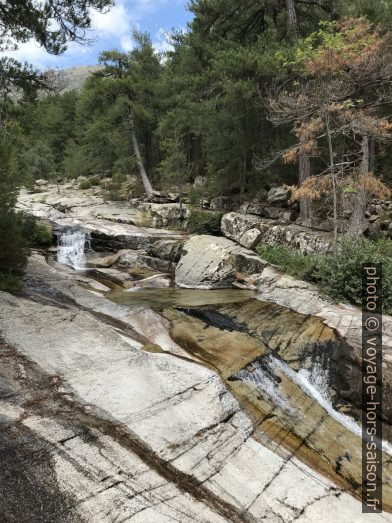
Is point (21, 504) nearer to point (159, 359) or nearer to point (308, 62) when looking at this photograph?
point (159, 359)

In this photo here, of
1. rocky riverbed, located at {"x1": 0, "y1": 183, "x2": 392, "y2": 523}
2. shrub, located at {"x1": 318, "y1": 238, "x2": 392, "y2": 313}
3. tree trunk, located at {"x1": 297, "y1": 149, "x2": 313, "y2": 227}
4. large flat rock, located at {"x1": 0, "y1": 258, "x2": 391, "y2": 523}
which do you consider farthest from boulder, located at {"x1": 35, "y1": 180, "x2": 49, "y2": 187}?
large flat rock, located at {"x1": 0, "y1": 258, "x2": 391, "y2": 523}

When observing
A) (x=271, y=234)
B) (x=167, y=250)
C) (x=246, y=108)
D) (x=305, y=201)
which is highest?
(x=246, y=108)

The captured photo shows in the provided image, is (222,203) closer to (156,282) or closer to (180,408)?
(156,282)

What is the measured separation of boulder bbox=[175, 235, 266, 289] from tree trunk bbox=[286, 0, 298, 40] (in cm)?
908

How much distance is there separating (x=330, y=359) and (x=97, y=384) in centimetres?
443

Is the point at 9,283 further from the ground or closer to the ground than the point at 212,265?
further from the ground

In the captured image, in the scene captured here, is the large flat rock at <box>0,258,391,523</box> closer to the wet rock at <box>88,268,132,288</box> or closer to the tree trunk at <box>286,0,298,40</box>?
the wet rock at <box>88,268,132,288</box>

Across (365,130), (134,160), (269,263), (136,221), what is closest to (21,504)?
(269,263)

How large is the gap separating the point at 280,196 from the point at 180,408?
1362 cm

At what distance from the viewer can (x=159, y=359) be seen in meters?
5.85

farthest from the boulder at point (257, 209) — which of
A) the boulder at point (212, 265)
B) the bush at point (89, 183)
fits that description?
the bush at point (89, 183)

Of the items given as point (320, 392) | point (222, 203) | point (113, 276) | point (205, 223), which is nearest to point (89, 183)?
point (222, 203)

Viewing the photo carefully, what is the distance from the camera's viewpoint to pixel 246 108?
685 inches

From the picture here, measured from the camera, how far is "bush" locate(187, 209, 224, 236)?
55.5ft
